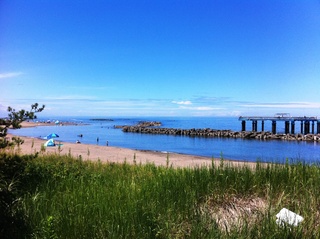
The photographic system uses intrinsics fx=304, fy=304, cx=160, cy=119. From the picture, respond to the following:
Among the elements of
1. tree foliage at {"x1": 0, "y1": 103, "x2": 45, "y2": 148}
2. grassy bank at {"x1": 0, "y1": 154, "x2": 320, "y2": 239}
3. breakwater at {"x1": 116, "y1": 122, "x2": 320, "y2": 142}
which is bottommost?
breakwater at {"x1": 116, "y1": 122, "x2": 320, "y2": 142}

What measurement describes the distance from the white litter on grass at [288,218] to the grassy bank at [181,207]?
0.09 metres

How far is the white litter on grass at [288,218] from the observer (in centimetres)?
395

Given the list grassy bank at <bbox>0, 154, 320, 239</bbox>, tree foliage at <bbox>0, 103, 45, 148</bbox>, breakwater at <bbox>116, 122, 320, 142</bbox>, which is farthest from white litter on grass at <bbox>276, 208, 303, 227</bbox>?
breakwater at <bbox>116, 122, 320, 142</bbox>

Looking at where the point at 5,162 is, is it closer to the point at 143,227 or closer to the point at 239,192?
the point at 143,227

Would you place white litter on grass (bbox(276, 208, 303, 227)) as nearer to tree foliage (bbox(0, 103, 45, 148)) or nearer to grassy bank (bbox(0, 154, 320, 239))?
grassy bank (bbox(0, 154, 320, 239))

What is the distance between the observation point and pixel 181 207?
15.3 ft

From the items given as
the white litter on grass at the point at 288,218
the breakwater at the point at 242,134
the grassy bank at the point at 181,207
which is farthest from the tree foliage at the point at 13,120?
the breakwater at the point at 242,134

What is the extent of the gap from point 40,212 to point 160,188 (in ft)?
6.50

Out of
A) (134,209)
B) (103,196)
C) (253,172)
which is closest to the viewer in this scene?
(134,209)

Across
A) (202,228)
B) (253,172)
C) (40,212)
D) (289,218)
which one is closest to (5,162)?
(40,212)

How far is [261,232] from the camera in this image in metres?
3.81

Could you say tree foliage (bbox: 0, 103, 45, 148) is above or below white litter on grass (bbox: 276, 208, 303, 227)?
above

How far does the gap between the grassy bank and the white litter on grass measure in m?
0.09

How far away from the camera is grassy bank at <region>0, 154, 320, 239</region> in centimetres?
397
